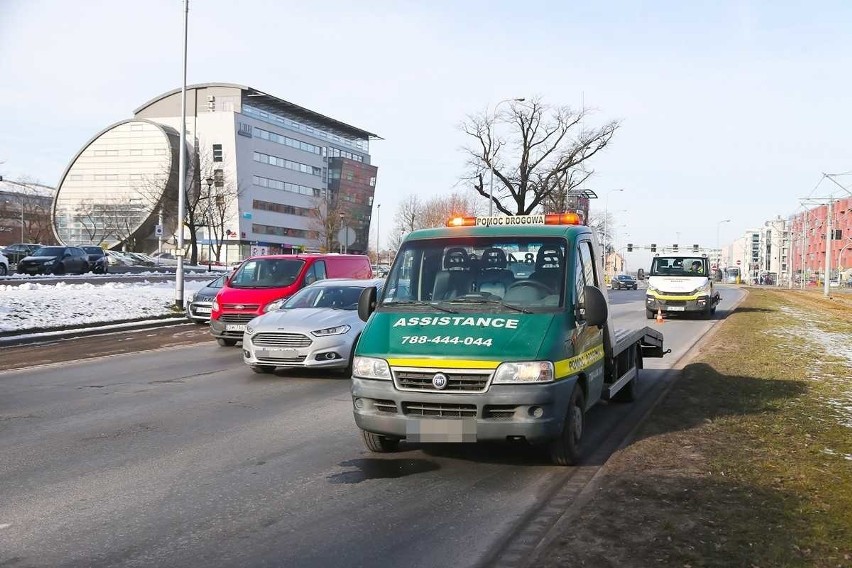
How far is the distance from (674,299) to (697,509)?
21372mm

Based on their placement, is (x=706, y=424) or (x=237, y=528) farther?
(x=706, y=424)

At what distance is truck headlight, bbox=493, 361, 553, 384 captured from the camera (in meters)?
5.84

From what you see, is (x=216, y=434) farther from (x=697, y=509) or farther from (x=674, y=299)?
(x=674, y=299)

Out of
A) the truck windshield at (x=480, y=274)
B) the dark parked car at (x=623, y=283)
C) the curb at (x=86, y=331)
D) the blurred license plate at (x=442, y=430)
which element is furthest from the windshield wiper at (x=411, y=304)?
the dark parked car at (x=623, y=283)

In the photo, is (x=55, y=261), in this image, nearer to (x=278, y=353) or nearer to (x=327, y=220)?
(x=278, y=353)

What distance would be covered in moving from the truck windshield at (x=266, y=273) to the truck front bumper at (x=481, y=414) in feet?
37.4

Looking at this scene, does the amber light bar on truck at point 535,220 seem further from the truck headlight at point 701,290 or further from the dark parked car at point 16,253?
the dark parked car at point 16,253

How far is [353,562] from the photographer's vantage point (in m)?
4.32

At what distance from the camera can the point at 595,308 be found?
665cm

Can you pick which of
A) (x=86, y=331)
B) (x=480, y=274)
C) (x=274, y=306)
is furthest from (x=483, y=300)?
(x=86, y=331)

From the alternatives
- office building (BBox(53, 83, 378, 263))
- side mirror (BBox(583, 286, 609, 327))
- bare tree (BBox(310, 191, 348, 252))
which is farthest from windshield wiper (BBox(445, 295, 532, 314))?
office building (BBox(53, 83, 378, 263))

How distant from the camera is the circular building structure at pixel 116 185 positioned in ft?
303

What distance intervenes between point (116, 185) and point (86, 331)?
283 ft

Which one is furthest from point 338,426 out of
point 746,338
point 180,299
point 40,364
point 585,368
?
point 180,299
